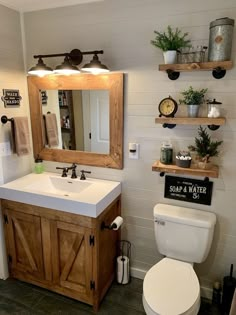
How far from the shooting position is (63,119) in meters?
2.26

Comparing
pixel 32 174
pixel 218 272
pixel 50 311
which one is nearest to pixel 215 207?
pixel 218 272

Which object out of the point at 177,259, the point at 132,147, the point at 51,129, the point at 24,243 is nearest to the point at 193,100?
the point at 132,147

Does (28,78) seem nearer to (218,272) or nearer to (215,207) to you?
(215,207)

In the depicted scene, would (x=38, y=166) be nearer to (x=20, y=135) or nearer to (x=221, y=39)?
(x=20, y=135)

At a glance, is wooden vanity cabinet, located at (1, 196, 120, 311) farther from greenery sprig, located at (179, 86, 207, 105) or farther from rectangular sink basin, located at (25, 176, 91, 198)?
greenery sprig, located at (179, 86, 207, 105)

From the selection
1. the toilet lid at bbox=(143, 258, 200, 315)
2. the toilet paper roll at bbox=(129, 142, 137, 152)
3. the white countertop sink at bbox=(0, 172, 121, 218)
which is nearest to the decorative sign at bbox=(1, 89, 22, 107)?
the white countertop sink at bbox=(0, 172, 121, 218)

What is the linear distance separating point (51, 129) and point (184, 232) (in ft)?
5.03

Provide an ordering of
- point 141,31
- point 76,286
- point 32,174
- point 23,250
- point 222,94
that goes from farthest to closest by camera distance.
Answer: point 32,174
point 23,250
point 76,286
point 141,31
point 222,94

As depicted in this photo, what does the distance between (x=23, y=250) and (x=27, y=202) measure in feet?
1.67

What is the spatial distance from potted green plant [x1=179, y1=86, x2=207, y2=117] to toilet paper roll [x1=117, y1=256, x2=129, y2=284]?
1.42m

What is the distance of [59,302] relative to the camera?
2037mm

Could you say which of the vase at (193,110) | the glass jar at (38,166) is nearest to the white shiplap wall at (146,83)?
the vase at (193,110)

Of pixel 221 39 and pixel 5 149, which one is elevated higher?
pixel 221 39

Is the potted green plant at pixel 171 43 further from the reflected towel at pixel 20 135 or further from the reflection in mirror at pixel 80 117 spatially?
the reflected towel at pixel 20 135
